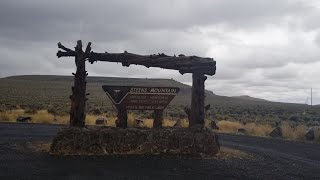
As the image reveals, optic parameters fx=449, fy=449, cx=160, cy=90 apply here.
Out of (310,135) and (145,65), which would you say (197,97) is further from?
(310,135)

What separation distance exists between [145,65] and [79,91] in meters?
2.86

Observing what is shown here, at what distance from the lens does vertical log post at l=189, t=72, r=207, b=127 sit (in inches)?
703

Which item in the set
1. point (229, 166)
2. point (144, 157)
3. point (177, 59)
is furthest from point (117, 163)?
point (177, 59)

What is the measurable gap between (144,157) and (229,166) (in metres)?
2.87

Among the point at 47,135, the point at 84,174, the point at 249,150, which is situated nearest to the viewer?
the point at 84,174

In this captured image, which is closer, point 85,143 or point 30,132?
point 85,143

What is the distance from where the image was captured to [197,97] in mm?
17875

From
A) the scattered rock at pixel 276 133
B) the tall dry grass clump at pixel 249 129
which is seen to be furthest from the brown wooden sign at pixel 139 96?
the tall dry grass clump at pixel 249 129

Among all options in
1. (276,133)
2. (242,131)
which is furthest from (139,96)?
(242,131)

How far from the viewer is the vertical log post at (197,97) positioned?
1784 cm

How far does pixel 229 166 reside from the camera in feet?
48.3

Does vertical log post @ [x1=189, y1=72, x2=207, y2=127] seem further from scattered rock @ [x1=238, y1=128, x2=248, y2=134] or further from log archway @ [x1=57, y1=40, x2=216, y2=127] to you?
scattered rock @ [x1=238, y1=128, x2=248, y2=134]

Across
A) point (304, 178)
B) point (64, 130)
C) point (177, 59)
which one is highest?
point (177, 59)

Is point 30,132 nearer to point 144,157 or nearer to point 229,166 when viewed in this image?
point 144,157
